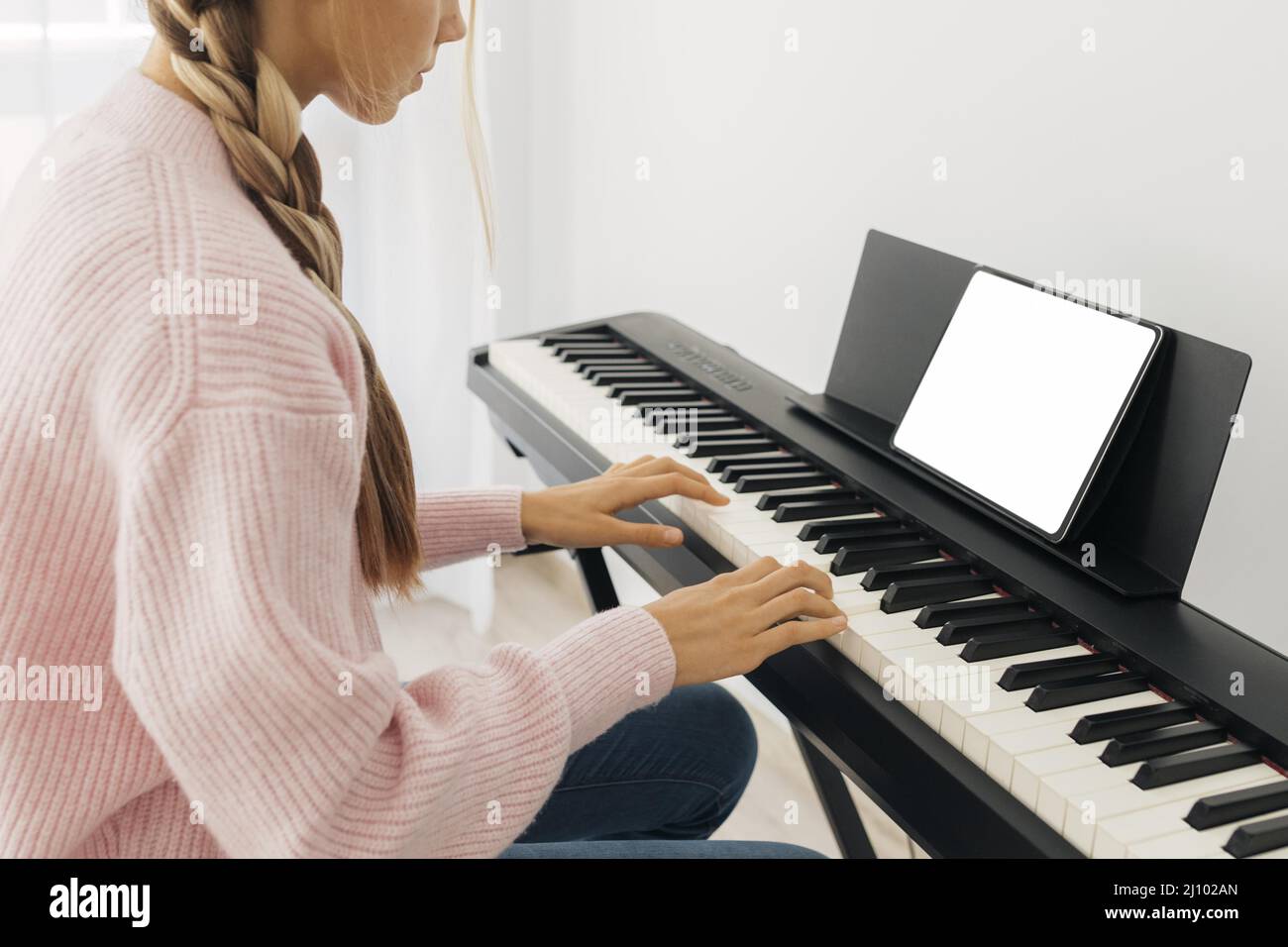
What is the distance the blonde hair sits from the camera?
2.71ft

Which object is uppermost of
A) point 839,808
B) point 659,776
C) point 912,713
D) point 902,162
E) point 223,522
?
point 902,162

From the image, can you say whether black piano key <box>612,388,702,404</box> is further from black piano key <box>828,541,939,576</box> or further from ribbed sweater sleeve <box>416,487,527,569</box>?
black piano key <box>828,541,939,576</box>

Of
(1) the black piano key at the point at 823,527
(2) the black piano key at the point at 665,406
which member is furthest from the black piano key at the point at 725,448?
(1) the black piano key at the point at 823,527

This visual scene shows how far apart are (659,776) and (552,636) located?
54.3 inches

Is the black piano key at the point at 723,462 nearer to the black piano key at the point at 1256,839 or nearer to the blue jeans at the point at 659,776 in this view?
the blue jeans at the point at 659,776

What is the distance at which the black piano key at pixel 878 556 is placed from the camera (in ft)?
3.67

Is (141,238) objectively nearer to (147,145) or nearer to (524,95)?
(147,145)

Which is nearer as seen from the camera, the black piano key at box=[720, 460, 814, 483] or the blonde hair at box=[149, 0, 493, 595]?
the blonde hair at box=[149, 0, 493, 595]

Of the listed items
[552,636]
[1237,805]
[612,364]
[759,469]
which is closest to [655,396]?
[612,364]

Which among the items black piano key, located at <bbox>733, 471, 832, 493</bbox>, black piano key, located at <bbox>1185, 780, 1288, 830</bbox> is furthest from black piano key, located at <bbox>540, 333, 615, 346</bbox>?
black piano key, located at <bbox>1185, 780, 1288, 830</bbox>

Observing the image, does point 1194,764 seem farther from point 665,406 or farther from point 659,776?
point 665,406

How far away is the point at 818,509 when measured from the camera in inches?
49.0

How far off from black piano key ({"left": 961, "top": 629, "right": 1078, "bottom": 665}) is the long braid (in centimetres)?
48
